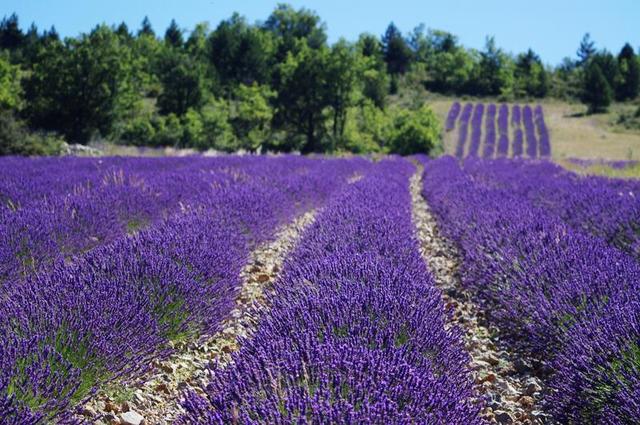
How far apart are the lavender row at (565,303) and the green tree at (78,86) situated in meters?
25.2

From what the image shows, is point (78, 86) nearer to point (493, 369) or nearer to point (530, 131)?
point (493, 369)

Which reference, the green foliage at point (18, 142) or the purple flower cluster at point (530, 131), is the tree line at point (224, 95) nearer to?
the green foliage at point (18, 142)

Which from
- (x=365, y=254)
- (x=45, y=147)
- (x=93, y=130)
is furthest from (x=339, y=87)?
(x=365, y=254)

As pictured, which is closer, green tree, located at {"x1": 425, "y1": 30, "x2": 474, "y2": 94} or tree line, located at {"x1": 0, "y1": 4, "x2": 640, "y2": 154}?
tree line, located at {"x1": 0, "y1": 4, "x2": 640, "y2": 154}

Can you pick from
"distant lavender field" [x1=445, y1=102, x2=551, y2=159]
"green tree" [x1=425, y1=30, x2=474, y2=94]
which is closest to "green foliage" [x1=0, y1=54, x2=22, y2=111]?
→ "distant lavender field" [x1=445, y1=102, x2=551, y2=159]

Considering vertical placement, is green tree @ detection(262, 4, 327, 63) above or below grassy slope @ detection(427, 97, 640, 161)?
above

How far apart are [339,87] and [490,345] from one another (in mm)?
30519

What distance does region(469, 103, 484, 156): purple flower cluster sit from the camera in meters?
34.0

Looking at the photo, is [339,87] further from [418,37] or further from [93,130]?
[418,37]

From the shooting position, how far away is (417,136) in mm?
29203

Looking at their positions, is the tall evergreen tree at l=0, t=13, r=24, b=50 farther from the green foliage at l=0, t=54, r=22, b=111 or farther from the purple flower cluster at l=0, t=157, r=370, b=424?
the purple flower cluster at l=0, t=157, r=370, b=424

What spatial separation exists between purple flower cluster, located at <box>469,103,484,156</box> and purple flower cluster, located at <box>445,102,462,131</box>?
4.47ft

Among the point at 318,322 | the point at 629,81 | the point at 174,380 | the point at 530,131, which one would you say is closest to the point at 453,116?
the point at 530,131

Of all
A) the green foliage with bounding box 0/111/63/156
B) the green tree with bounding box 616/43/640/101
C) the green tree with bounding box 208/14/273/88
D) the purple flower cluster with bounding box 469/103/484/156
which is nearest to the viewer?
the green foliage with bounding box 0/111/63/156
